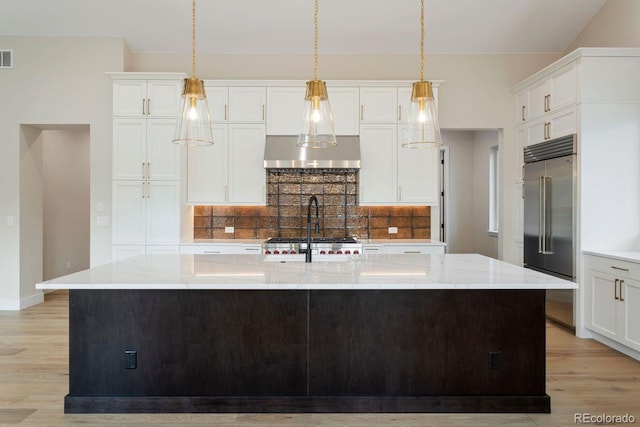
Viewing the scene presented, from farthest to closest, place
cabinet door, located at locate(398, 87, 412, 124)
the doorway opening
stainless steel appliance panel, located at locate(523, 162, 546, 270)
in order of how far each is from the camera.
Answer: the doorway opening
cabinet door, located at locate(398, 87, 412, 124)
stainless steel appliance panel, located at locate(523, 162, 546, 270)

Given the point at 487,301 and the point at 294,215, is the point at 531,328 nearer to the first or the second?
the point at 487,301

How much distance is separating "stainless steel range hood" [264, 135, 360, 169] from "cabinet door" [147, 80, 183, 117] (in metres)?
1.13

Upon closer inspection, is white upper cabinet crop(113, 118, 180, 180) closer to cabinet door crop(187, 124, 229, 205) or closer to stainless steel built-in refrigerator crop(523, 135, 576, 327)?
cabinet door crop(187, 124, 229, 205)

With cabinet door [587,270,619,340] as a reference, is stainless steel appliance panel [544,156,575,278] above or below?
above

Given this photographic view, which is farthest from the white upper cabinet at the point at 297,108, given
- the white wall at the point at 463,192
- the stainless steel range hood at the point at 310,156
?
the white wall at the point at 463,192

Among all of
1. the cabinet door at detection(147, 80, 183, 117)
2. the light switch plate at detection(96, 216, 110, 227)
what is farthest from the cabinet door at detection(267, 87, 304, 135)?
the light switch plate at detection(96, 216, 110, 227)

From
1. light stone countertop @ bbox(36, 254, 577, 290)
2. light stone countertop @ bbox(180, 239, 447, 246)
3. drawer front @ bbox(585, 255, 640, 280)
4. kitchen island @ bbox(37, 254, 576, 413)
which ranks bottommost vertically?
kitchen island @ bbox(37, 254, 576, 413)

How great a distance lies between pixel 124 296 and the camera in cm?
279

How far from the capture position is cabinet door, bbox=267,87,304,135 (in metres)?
5.52

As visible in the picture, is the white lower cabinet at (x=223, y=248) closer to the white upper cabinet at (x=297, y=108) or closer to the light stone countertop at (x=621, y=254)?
the white upper cabinet at (x=297, y=108)

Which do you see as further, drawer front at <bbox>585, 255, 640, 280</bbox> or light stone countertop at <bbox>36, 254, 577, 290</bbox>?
drawer front at <bbox>585, 255, 640, 280</bbox>

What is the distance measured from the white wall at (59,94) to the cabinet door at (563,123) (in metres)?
4.84

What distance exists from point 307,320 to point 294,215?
10.6 feet

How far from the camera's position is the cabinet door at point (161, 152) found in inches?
209
